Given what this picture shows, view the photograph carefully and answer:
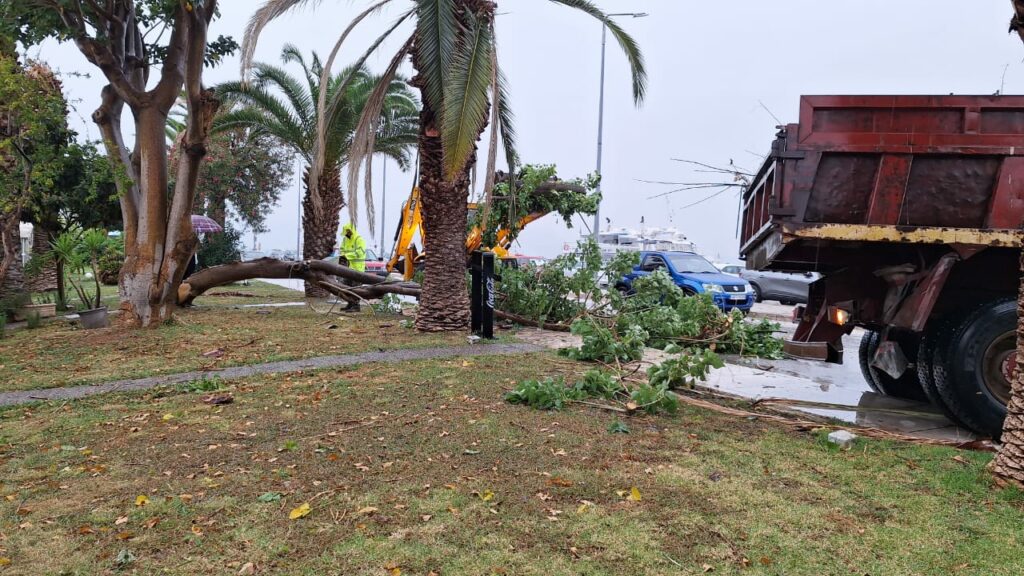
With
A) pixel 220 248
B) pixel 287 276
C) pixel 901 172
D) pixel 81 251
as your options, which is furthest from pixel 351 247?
pixel 901 172

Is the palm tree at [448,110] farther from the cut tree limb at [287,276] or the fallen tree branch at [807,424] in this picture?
the fallen tree branch at [807,424]

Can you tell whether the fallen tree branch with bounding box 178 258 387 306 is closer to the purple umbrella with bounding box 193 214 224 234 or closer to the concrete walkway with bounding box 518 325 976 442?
the concrete walkway with bounding box 518 325 976 442

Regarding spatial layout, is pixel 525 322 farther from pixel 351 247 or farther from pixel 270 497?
pixel 270 497

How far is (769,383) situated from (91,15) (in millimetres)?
12296

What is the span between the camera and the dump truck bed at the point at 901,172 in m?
5.31

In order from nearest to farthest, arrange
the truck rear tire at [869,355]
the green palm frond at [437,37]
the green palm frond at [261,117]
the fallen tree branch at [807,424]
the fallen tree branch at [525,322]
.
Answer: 1. the fallen tree branch at [807,424]
2. the truck rear tire at [869,355]
3. the green palm frond at [437,37]
4. the fallen tree branch at [525,322]
5. the green palm frond at [261,117]

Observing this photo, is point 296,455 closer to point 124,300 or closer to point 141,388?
point 141,388

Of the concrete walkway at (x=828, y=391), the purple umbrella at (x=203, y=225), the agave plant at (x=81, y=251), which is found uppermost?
the purple umbrella at (x=203, y=225)

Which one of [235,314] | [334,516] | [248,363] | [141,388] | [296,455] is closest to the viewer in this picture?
[334,516]

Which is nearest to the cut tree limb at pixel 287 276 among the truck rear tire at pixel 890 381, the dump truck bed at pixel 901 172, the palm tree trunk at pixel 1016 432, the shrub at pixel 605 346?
the shrub at pixel 605 346

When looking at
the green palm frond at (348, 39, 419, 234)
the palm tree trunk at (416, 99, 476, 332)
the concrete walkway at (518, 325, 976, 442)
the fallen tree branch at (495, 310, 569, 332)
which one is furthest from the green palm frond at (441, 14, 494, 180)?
the fallen tree branch at (495, 310, 569, 332)

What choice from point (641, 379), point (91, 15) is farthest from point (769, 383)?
point (91, 15)

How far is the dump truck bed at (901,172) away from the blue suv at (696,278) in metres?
12.0

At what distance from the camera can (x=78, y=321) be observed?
12383 mm
